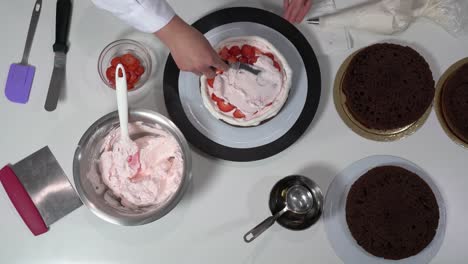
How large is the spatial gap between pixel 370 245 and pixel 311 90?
14.3 inches

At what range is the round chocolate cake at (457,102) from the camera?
87 cm

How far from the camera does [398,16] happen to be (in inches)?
35.4

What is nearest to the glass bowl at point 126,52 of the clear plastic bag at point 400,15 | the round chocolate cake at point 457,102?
the clear plastic bag at point 400,15

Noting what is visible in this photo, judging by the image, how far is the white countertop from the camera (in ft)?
2.92

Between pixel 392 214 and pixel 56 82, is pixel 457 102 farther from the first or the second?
pixel 56 82

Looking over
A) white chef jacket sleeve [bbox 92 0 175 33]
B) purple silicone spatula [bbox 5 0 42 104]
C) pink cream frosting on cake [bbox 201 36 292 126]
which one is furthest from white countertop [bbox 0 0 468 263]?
white chef jacket sleeve [bbox 92 0 175 33]

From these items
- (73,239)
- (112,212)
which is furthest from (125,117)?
(73,239)

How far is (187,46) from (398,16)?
Result: 20.0 inches

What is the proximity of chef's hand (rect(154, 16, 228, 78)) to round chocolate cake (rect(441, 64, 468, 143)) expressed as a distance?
Result: 0.54 meters

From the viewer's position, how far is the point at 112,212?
784mm

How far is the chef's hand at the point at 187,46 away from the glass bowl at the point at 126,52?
178 mm

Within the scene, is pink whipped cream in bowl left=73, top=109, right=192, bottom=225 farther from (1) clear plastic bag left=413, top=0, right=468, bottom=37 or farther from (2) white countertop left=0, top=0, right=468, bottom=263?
(1) clear plastic bag left=413, top=0, right=468, bottom=37

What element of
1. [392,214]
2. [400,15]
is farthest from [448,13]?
[392,214]

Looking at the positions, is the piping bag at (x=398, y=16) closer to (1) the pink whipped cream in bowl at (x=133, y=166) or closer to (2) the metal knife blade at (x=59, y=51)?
(1) the pink whipped cream in bowl at (x=133, y=166)
